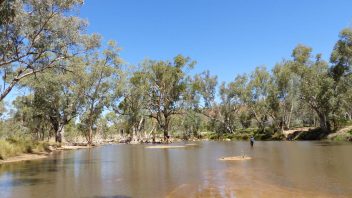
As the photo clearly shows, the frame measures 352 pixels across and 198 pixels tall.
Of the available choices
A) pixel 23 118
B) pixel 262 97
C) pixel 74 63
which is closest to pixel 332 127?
pixel 262 97

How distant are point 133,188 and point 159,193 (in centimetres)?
189

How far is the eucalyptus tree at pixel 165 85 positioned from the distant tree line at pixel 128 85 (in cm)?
23

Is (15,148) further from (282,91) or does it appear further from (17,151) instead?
(282,91)

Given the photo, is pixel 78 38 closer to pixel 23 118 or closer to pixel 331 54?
pixel 331 54

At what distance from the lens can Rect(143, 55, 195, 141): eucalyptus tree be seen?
3214 inches

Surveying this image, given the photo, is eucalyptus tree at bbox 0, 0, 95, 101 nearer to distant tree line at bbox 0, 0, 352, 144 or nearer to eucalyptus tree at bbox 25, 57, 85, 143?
distant tree line at bbox 0, 0, 352, 144

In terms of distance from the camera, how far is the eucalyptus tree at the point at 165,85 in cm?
8162

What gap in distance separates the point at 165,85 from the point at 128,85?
8814mm

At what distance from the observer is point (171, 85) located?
83062 mm

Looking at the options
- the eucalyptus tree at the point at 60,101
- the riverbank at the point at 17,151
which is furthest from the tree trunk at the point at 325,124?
the riverbank at the point at 17,151

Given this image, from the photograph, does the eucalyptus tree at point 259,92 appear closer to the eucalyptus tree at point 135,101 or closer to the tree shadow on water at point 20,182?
the eucalyptus tree at point 135,101

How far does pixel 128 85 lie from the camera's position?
83812mm

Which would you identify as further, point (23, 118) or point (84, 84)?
point (23, 118)

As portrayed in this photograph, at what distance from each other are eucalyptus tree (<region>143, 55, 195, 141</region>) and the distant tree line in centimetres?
23
